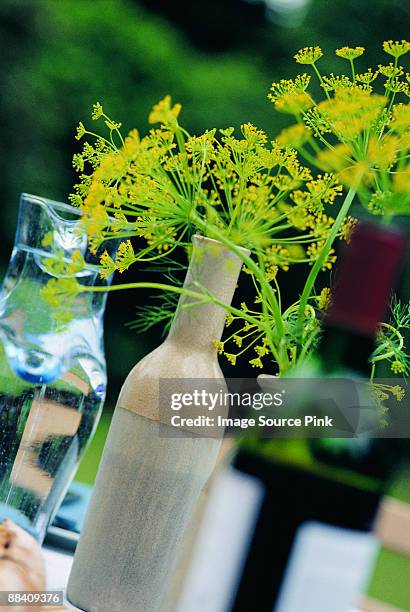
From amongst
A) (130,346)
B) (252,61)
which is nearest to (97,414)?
(130,346)

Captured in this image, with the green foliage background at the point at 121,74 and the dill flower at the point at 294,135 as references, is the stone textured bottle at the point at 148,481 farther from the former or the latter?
the green foliage background at the point at 121,74

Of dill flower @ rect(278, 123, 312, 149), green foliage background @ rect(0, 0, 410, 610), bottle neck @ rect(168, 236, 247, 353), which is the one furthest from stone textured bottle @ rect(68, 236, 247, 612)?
green foliage background @ rect(0, 0, 410, 610)

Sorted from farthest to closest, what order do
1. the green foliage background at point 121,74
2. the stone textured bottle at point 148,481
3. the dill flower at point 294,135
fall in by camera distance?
the green foliage background at point 121,74 → the stone textured bottle at point 148,481 → the dill flower at point 294,135

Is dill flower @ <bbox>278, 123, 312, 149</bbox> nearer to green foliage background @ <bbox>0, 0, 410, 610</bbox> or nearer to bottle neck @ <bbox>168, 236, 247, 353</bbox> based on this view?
bottle neck @ <bbox>168, 236, 247, 353</bbox>

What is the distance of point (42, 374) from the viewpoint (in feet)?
1.82

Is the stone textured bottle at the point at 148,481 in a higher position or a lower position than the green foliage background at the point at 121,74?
lower

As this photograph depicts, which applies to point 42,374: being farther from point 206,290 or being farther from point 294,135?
point 294,135

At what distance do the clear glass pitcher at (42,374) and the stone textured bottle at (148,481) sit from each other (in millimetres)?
65

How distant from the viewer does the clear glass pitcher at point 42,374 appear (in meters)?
0.55

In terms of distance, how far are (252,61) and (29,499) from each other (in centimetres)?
420

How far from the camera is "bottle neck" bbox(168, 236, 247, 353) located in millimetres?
496

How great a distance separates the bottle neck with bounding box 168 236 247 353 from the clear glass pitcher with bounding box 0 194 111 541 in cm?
8

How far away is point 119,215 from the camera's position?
1.68 feet

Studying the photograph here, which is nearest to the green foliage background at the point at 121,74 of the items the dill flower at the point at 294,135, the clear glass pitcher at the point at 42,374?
the clear glass pitcher at the point at 42,374
